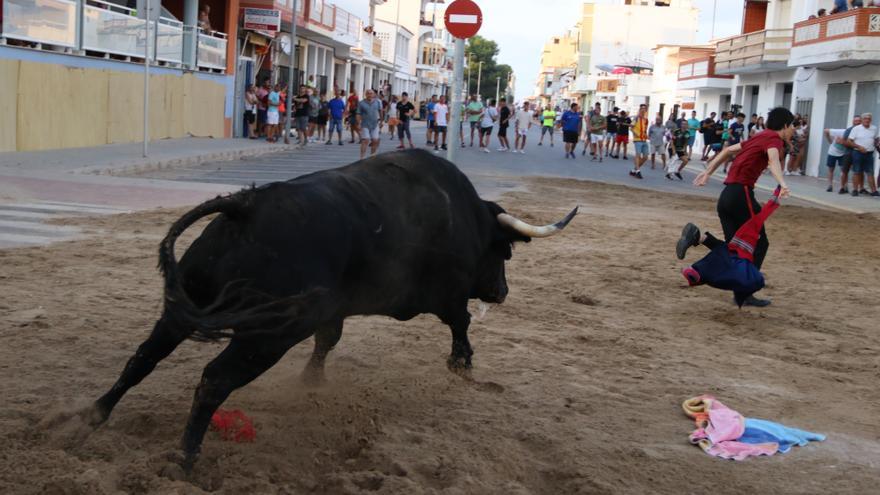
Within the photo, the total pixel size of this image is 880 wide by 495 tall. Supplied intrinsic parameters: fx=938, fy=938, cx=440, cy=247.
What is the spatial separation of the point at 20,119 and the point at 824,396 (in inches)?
652

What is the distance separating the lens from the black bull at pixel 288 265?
3637 mm

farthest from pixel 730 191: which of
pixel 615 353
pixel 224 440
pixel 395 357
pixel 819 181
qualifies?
pixel 819 181

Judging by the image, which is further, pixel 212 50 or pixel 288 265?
pixel 212 50

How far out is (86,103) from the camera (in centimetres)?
2053

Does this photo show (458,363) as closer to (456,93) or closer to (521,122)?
(456,93)

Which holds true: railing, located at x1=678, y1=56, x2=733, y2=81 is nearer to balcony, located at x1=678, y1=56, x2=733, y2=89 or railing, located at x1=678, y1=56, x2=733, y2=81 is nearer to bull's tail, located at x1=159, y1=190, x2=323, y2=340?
balcony, located at x1=678, y1=56, x2=733, y2=89

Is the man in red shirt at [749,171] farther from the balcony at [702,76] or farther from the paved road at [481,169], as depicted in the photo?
the balcony at [702,76]

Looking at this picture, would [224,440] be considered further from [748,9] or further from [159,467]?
[748,9]

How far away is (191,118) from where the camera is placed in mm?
26984

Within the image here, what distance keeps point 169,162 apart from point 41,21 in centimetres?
372

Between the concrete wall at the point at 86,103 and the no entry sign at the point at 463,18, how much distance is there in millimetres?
9394

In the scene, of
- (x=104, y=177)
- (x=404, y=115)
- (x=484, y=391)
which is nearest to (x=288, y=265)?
(x=484, y=391)

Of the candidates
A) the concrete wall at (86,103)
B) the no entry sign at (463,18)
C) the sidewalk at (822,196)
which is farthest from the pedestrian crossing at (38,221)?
the sidewalk at (822,196)

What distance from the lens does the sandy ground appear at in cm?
381
